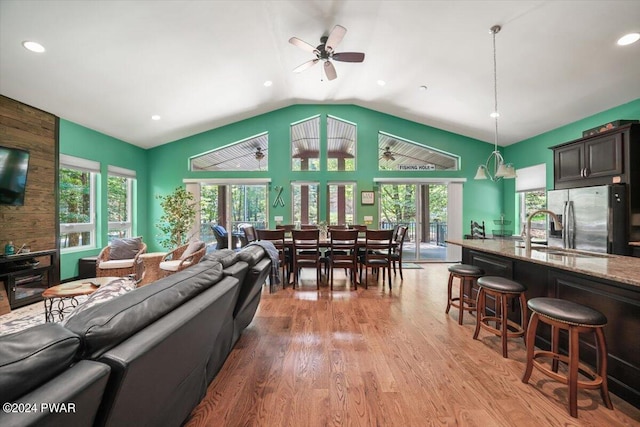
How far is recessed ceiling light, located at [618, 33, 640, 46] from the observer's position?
2.90 metres

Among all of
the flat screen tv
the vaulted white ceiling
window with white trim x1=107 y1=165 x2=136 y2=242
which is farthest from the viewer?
window with white trim x1=107 y1=165 x2=136 y2=242

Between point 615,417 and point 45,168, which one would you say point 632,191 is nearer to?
point 615,417

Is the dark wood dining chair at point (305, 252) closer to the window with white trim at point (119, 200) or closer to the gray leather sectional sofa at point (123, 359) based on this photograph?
the gray leather sectional sofa at point (123, 359)

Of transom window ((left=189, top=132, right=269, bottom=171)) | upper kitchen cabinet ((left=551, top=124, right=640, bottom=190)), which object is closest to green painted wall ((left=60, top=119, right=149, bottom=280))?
transom window ((left=189, top=132, right=269, bottom=171))

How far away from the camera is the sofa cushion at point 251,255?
2.21 m

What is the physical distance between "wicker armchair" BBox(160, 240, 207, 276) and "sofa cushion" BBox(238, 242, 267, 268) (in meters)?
2.00

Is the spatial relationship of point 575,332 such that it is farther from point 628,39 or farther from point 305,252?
point 628,39

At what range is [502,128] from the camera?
569 cm

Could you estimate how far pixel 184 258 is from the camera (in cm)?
406

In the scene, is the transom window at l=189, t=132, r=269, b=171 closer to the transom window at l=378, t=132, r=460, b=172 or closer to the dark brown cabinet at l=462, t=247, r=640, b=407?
the transom window at l=378, t=132, r=460, b=172

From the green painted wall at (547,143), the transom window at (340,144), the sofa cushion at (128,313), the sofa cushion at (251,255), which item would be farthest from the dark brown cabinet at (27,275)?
the green painted wall at (547,143)

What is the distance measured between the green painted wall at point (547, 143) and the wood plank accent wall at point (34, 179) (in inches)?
345

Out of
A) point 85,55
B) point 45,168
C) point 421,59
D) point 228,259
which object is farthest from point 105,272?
point 421,59

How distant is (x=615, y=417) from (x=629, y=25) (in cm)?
378
